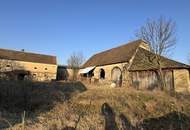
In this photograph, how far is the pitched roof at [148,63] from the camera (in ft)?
63.4

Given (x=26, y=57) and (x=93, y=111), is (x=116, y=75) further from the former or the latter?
(x=26, y=57)

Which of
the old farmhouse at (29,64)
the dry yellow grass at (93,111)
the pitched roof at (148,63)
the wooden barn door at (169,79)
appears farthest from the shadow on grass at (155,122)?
the old farmhouse at (29,64)

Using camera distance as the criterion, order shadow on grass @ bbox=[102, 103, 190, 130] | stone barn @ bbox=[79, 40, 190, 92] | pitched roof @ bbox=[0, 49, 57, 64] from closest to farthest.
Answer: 1. shadow on grass @ bbox=[102, 103, 190, 130]
2. stone barn @ bbox=[79, 40, 190, 92]
3. pitched roof @ bbox=[0, 49, 57, 64]

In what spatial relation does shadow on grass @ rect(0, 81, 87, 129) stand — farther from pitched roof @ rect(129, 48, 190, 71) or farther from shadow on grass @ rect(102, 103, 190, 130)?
pitched roof @ rect(129, 48, 190, 71)

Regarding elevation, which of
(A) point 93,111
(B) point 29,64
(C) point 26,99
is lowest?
(A) point 93,111

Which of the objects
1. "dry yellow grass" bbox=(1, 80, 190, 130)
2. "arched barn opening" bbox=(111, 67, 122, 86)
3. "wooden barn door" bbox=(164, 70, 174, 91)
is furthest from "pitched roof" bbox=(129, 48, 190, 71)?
"dry yellow grass" bbox=(1, 80, 190, 130)

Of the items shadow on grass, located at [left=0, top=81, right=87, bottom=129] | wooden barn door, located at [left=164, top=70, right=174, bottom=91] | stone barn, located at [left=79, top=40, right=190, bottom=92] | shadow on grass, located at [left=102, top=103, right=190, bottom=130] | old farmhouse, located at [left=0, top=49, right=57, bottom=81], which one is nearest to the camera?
shadow on grass, located at [left=102, top=103, right=190, bottom=130]

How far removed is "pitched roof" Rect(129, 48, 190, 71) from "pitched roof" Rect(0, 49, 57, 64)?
25062 mm

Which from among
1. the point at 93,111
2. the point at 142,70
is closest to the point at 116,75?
the point at 142,70

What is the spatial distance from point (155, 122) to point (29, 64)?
35174 millimetres

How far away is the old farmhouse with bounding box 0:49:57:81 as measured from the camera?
36003mm

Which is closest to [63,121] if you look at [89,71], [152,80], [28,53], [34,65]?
[152,80]

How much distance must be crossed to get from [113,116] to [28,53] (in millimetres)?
37356

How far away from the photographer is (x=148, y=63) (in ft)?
70.6
